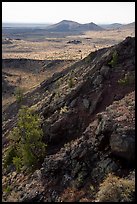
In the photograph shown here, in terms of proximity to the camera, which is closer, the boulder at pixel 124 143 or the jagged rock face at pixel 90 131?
the boulder at pixel 124 143

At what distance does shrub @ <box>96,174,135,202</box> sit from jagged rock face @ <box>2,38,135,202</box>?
159 centimetres

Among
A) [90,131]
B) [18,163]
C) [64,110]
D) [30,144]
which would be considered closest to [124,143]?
[90,131]

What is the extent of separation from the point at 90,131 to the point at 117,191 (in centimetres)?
895

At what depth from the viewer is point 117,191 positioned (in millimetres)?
21828

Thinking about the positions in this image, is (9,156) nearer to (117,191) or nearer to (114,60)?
(114,60)

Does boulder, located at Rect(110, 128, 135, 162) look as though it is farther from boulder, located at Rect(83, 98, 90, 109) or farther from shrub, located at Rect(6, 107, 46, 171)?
boulder, located at Rect(83, 98, 90, 109)

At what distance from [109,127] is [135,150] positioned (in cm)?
332

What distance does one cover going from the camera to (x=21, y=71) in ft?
328

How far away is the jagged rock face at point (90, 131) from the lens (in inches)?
1013

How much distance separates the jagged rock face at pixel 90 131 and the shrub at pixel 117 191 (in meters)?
1.59

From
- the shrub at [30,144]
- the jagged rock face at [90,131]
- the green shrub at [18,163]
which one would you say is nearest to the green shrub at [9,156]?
the shrub at [30,144]

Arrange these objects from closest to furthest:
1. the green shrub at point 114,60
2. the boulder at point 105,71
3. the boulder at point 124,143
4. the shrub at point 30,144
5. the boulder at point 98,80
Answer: the boulder at point 124,143, the shrub at point 30,144, the boulder at point 98,80, the boulder at point 105,71, the green shrub at point 114,60

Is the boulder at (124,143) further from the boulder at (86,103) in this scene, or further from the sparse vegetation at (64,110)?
the sparse vegetation at (64,110)

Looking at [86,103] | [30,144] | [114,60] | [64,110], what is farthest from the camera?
[114,60]
